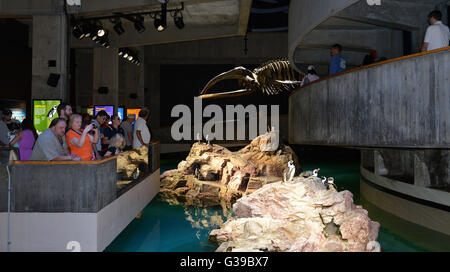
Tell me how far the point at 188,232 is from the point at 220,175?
11.9 ft

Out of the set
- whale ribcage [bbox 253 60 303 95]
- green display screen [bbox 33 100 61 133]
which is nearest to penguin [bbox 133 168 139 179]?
green display screen [bbox 33 100 61 133]

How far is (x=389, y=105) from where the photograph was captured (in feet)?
16.5

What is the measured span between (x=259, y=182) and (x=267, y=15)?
9.54 m

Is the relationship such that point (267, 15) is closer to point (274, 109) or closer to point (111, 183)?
point (274, 109)

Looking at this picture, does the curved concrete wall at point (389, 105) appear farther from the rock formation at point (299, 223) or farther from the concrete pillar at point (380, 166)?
the concrete pillar at point (380, 166)

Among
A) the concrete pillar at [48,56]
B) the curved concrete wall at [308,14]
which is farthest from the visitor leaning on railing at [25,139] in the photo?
the curved concrete wall at [308,14]

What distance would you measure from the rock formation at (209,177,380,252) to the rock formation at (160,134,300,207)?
2.55 metres

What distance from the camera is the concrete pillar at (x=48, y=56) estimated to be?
7.85 meters

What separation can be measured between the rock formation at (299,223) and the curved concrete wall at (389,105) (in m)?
0.98

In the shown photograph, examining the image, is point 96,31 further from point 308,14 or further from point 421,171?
point 421,171

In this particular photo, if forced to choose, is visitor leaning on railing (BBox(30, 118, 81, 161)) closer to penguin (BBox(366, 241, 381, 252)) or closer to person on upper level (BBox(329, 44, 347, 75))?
penguin (BBox(366, 241, 381, 252))

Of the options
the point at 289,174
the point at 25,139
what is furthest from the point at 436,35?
the point at 25,139

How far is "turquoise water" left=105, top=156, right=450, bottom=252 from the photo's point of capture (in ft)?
16.9
